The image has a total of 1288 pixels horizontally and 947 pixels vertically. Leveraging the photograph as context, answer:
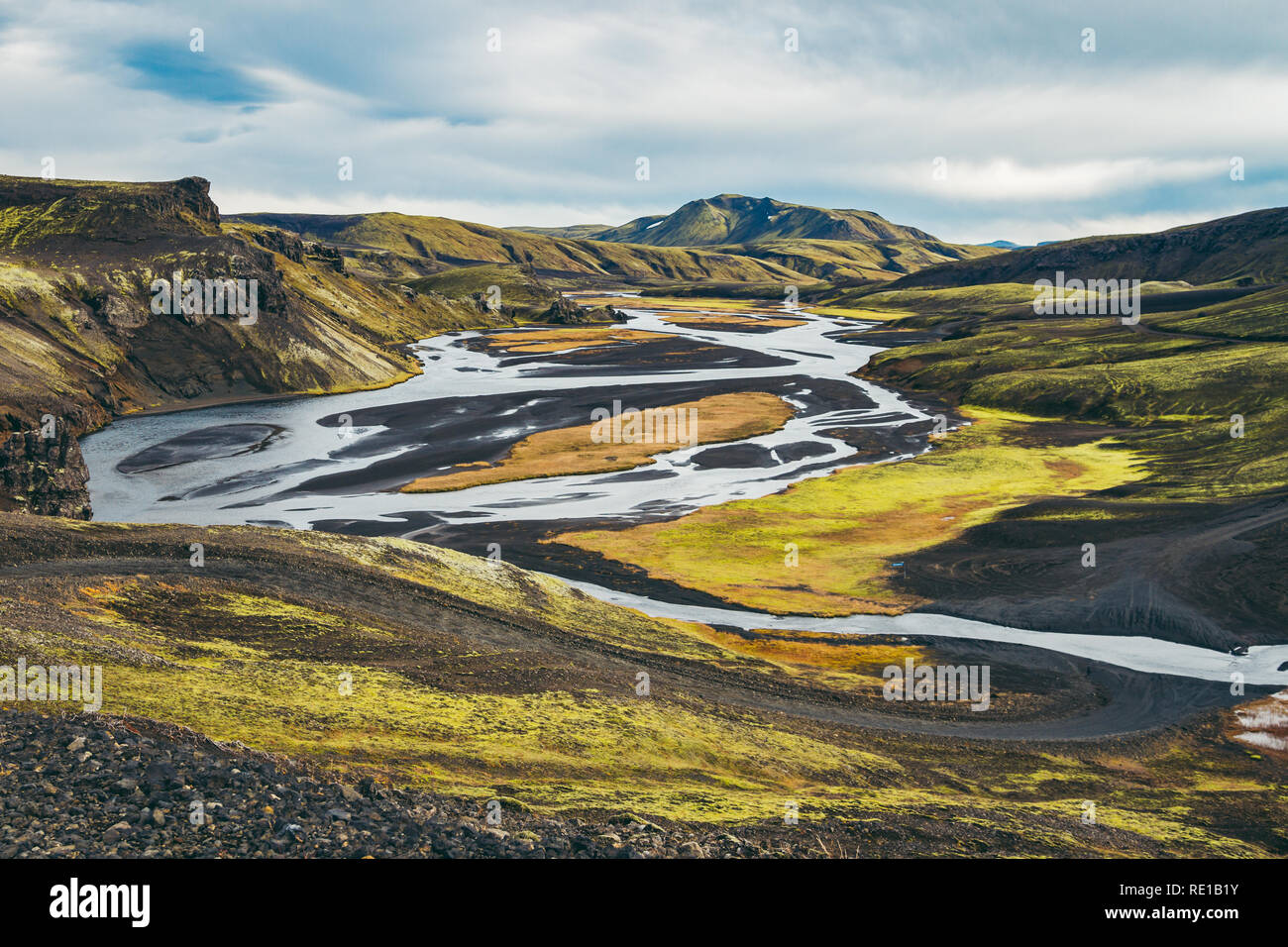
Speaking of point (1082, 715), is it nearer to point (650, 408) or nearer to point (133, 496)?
point (133, 496)

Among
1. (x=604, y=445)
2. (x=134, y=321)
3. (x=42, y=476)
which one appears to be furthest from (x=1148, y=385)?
(x=134, y=321)

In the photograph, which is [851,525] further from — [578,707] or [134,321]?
[134,321]

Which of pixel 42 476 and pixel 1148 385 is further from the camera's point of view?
pixel 1148 385

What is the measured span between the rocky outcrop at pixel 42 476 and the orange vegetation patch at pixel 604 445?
2466cm

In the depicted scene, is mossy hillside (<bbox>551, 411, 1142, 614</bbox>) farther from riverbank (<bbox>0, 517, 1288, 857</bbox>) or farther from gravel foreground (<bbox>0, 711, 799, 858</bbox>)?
gravel foreground (<bbox>0, 711, 799, 858</bbox>)

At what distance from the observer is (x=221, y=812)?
1530cm

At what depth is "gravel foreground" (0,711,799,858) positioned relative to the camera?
14.3 meters

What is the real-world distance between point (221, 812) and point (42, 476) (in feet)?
193

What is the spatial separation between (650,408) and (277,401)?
51403 mm

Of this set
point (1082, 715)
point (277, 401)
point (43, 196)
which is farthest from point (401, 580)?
point (43, 196)

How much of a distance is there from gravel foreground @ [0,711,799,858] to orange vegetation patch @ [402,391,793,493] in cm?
5965

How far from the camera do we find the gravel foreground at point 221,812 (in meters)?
14.3

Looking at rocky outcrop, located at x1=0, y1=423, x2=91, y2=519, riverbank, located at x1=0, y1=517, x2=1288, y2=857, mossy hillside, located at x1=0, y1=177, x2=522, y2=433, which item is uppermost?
mossy hillside, located at x1=0, y1=177, x2=522, y2=433

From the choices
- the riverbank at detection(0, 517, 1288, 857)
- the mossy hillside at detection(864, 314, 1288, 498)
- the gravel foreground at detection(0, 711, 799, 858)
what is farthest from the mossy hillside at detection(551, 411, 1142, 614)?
the gravel foreground at detection(0, 711, 799, 858)
